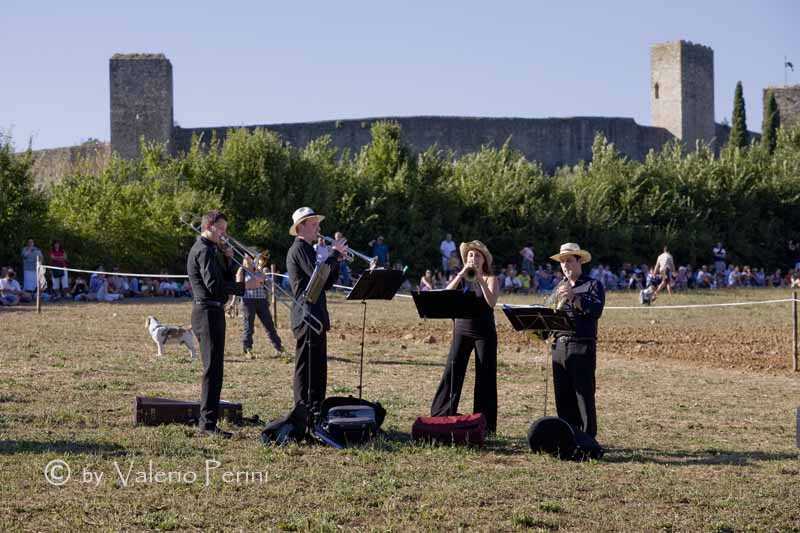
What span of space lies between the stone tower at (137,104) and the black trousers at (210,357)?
39562mm

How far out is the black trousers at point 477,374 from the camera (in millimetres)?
9805

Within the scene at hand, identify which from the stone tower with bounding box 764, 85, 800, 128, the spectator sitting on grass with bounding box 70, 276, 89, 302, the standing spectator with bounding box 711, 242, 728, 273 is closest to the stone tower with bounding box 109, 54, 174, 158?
the spectator sitting on grass with bounding box 70, 276, 89, 302

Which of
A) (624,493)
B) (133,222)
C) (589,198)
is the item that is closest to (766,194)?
(589,198)

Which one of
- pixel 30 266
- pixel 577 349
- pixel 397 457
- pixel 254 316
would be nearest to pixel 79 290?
pixel 30 266

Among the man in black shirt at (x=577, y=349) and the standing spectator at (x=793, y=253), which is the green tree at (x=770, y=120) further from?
the man in black shirt at (x=577, y=349)

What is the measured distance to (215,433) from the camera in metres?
9.44

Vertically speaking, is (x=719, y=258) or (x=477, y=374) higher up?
(x=719, y=258)

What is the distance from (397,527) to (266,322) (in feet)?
31.2

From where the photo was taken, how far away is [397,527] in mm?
6762

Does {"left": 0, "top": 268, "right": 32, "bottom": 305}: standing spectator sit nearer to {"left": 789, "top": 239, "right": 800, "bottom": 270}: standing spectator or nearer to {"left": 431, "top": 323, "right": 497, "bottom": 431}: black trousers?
{"left": 431, "top": 323, "right": 497, "bottom": 431}: black trousers

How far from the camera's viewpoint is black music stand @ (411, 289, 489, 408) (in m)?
9.45

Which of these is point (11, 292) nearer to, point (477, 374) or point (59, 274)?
point (59, 274)

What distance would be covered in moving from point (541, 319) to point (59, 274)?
23057 millimetres
